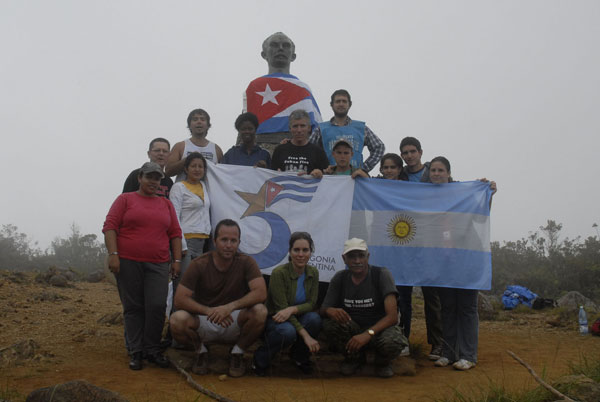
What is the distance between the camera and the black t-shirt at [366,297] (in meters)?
4.80

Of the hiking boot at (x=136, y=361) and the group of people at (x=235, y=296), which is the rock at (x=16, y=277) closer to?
the group of people at (x=235, y=296)

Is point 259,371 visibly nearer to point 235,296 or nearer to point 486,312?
point 235,296

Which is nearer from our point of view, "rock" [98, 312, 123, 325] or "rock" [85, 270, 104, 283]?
"rock" [98, 312, 123, 325]

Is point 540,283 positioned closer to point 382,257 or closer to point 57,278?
point 382,257

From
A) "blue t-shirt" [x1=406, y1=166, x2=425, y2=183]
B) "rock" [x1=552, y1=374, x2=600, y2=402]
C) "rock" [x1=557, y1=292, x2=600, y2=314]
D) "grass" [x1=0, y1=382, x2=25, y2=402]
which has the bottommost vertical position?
"rock" [x1=557, y1=292, x2=600, y2=314]

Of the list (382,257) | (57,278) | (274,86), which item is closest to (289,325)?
(382,257)

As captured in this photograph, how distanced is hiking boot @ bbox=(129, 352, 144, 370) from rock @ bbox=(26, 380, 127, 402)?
1.60 m

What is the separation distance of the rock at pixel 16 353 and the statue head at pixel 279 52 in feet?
16.8

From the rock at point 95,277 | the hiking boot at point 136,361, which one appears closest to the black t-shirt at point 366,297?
the hiking boot at point 136,361

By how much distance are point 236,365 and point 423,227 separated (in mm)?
2611

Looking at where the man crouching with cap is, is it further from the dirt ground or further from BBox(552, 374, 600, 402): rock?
BBox(552, 374, 600, 402): rock

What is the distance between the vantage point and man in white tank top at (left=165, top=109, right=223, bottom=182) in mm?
5840

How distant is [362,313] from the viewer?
4.84 meters

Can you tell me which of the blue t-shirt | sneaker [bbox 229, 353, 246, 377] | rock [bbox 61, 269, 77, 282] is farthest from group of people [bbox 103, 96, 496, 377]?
rock [bbox 61, 269, 77, 282]
